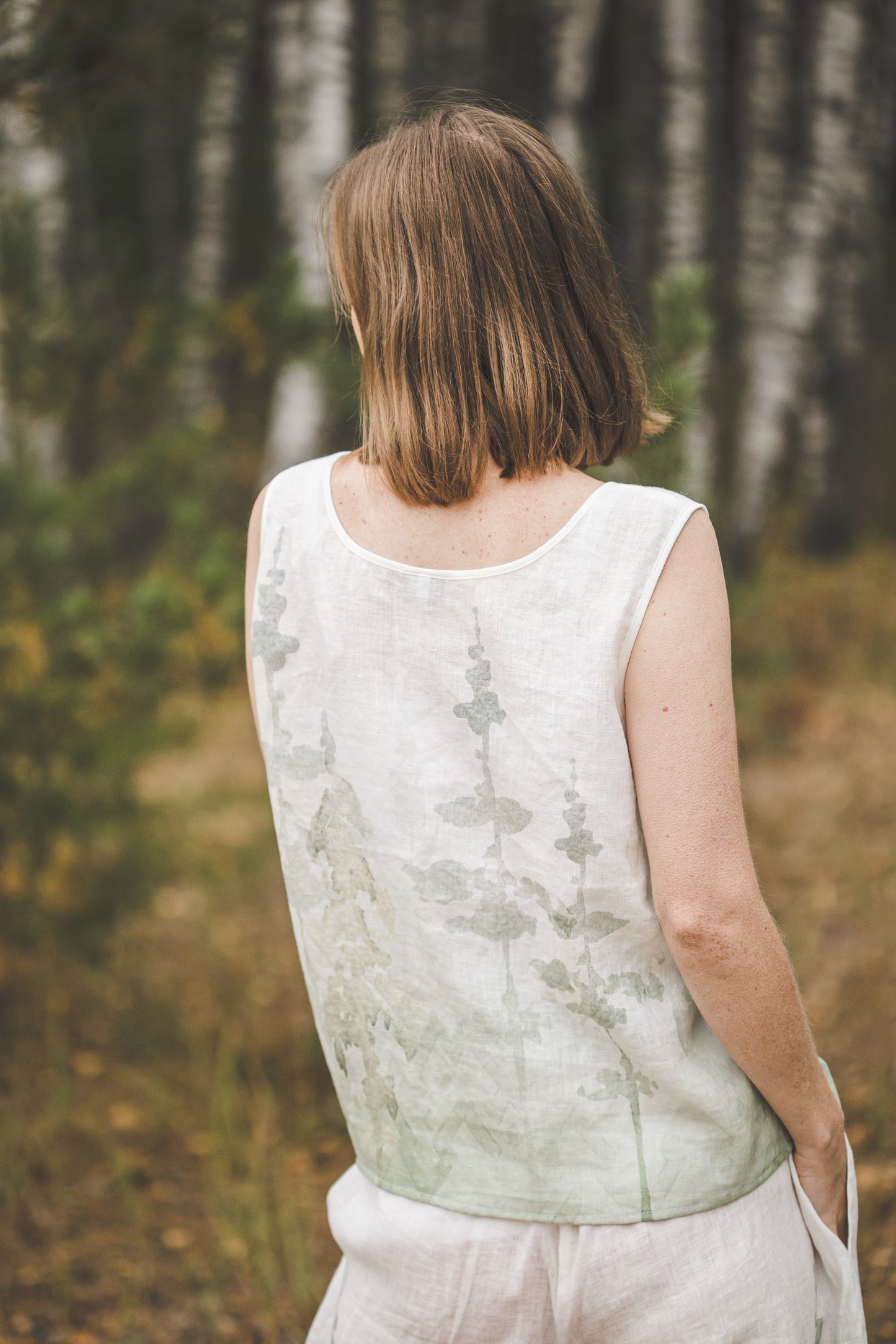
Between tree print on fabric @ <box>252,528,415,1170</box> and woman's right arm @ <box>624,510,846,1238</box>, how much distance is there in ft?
1.01

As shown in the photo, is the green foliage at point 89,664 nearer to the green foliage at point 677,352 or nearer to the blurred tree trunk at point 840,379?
the green foliage at point 677,352

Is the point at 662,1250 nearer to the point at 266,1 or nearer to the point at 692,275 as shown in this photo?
the point at 692,275

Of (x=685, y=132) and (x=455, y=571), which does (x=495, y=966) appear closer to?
(x=455, y=571)

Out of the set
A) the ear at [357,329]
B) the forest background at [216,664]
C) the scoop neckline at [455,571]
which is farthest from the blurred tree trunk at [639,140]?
the scoop neckline at [455,571]

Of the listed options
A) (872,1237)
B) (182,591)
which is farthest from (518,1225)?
(182,591)

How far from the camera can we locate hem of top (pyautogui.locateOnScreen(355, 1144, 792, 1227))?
3.43 ft

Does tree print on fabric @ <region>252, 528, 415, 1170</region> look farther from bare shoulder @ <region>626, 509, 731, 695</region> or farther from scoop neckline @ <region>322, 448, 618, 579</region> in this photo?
bare shoulder @ <region>626, 509, 731, 695</region>

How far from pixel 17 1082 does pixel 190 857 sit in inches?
54.0

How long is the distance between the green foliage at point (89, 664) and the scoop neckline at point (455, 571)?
1.78 meters

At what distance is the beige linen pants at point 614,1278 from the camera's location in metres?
1.04

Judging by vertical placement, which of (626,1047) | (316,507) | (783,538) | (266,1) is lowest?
(783,538)

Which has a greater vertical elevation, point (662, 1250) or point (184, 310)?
point (184, 310)

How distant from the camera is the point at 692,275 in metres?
2.26

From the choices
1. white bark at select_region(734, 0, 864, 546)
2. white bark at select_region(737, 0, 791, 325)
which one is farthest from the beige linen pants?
white bark at select_region(737, 0, 791, 325)
